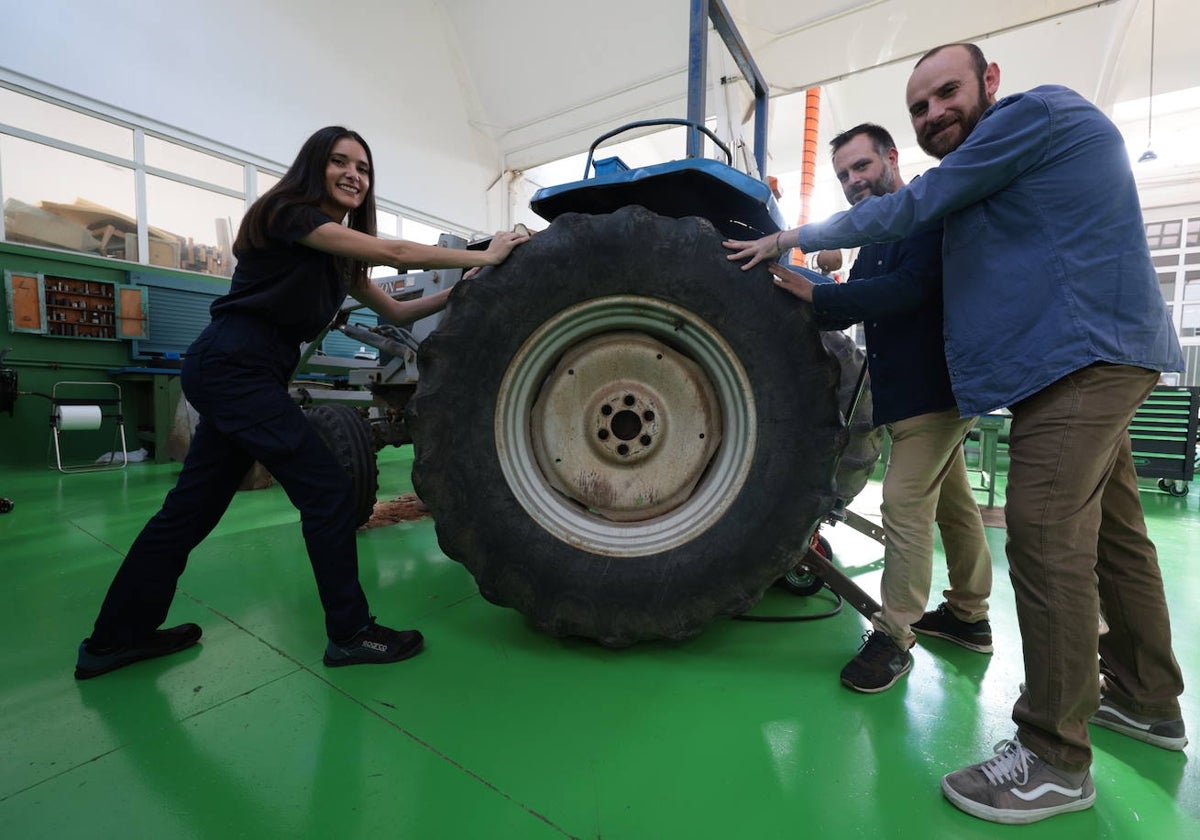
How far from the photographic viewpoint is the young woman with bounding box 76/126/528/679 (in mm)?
1486

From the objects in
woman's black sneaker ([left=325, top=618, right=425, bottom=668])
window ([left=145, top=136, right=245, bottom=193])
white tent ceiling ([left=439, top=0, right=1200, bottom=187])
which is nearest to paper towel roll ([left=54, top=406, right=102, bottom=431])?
window ([left=145, top=136, right=245, bottom=193])

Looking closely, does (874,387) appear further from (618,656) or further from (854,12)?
(854,12)

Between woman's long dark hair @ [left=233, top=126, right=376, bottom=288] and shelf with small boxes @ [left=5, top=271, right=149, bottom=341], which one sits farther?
shelf with small boxes @ [left=5, top=271, right=149, bottom=341]

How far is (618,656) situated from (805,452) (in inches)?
31.8

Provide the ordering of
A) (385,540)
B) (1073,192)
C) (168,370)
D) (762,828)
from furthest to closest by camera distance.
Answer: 1. (168,370)
2. (385,540)
3. (1073,192)
4. (762,828)

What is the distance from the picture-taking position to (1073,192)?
44.3 inches

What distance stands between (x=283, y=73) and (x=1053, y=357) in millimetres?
9353

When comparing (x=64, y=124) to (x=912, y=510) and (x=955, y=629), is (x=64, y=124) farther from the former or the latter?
(x=955, y=629)

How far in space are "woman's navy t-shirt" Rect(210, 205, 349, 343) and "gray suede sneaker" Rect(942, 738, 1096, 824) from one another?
193cm

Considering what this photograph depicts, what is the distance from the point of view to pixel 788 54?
258 inches

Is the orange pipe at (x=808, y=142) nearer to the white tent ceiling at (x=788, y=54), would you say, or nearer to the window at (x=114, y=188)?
the white tent ceiling at (x=788, y=54)

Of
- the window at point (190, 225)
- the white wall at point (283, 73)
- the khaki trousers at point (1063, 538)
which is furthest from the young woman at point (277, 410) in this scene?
the white wall at point (283, 73)

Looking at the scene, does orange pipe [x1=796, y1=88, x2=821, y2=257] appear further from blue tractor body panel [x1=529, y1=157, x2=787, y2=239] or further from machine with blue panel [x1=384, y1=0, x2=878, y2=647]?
machine with blue panel [x1=384, y1=0, x2=878, y2=647]

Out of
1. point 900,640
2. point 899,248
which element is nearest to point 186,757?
point 900,640
